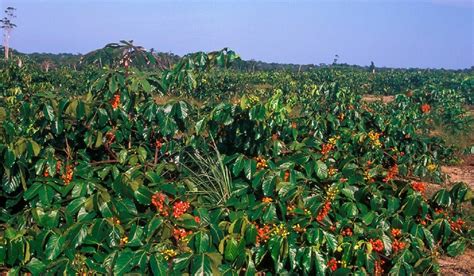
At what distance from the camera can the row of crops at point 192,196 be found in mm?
3113

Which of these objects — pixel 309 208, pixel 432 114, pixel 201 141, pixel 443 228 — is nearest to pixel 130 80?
Result: pixel 201 141

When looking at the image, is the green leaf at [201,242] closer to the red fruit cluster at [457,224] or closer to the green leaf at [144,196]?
the green leaf at [144,196]

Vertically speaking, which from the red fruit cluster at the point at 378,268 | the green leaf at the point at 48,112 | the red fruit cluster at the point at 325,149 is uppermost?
the green leaf at the point at 48,112

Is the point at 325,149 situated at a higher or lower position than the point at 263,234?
higher

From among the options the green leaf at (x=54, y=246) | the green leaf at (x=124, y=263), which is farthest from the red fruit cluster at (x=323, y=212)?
the green leaf at (x=54, y=246)

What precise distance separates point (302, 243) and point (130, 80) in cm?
187

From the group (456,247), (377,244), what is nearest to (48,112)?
(377,244)

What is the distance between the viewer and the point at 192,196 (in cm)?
367

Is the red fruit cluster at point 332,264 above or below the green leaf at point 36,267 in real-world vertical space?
above

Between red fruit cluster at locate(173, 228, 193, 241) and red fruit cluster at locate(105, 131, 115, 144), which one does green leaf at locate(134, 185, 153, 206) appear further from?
red fruit cluster at locate(105, 131, 115, 144)

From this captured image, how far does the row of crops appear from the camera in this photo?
123 inches

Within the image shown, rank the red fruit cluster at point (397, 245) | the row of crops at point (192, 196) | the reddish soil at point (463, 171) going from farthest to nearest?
the reddish soil at point (463, 171)
the red fruit cluster at point (397, 245)
the row of crops at point (192, 196)

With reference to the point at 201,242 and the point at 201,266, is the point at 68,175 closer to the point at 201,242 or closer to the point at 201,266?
the point at 201,242

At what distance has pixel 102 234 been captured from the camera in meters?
3.12
